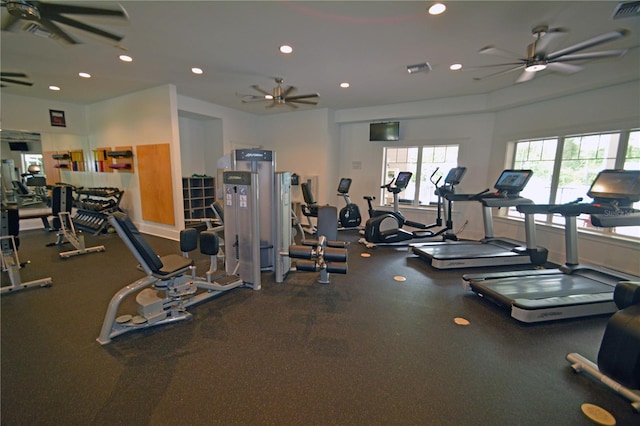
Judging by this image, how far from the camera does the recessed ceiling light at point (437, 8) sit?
2512 mm

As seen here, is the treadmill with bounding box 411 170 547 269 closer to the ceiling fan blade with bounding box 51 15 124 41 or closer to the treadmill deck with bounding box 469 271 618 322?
the treadmill deck with bounding box 469 271 618 322

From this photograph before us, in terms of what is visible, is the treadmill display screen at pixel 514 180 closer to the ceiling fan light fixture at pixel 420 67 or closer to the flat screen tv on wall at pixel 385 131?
the ceiling fan light fixture at pixel 420 67

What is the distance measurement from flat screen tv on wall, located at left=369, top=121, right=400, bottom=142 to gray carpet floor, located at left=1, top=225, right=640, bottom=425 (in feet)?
14.1

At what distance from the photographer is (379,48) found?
345 centimetres

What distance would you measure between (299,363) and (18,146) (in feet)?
26.7

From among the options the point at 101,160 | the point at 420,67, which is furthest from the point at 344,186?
the point at 101,160

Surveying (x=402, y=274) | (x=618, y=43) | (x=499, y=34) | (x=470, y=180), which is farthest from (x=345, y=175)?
(x=618, y=43)

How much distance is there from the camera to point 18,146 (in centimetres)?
596

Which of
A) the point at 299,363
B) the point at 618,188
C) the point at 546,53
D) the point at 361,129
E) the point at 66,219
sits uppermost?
the point at 546,53

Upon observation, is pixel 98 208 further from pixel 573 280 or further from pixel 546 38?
pixel 573 280

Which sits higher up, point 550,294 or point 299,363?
point 550,294

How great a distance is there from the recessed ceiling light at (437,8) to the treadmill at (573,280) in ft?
8.69

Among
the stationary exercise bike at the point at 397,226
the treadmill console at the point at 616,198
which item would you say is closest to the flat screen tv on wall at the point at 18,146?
the stationary exercise bike at the point at 397,226

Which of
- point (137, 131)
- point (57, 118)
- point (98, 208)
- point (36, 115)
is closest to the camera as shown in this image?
point (137, 131)
